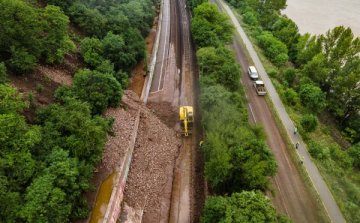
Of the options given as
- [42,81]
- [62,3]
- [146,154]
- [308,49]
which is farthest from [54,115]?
[308,49]

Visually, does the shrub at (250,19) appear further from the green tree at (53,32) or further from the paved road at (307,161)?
the green tree at (53,32)

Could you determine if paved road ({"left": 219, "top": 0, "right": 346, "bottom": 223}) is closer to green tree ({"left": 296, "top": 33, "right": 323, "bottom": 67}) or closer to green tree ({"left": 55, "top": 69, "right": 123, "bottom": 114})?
green tree ({"left": 296, "top": 33, "right": 323, "bottom": 67})

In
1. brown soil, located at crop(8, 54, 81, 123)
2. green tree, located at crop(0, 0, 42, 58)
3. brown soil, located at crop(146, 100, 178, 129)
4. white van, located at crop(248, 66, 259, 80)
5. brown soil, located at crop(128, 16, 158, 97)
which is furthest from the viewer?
white van, located at crop(248, 66, 259, 80)

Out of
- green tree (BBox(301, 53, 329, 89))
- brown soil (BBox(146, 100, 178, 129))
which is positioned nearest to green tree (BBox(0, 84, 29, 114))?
brown soil (BBox(146, 100, 178, 129))

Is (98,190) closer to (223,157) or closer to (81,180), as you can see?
(81,180)

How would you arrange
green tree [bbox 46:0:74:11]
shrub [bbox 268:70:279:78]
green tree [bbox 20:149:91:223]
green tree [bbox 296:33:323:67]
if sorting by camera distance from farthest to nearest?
green tree [bbox 296:33:323:67] → shrub [bbox 268:70:279:78] → green tree [bbox 46:0:74:11] → green tree [bbox 20:149:91:223]

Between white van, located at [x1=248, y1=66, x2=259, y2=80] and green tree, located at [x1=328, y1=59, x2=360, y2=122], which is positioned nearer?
green tree, located at [x1=328, y1=59, x2=360, y2=122]
